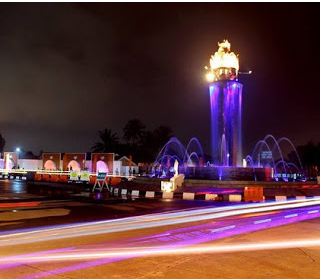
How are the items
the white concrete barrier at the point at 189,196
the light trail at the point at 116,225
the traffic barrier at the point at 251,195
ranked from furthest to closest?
the white concrete barrier at the point at 189,196, the traffic barrier at the point at 251,195, the light trail at the point at 116,225

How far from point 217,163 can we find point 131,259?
28516mm

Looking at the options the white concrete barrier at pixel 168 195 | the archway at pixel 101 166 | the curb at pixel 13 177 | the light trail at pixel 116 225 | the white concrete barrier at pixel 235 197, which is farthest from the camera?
the curb at pixel 13 177

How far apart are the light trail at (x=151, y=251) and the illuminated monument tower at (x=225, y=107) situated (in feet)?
82.4

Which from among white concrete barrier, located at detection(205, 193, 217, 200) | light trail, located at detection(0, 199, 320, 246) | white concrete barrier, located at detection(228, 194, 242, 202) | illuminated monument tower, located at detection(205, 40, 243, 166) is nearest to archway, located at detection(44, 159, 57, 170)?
illuminated monument tower, located at detection(205, 40, 243, 166)

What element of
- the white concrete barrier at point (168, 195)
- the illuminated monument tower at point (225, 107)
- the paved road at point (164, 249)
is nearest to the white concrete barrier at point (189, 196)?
the white concrete barrier at point (168, 195)

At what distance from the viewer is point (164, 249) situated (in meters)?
8.91

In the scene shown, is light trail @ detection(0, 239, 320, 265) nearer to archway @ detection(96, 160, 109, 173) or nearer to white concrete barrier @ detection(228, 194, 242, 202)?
white concrete barrier @ detection(228, 194, 242, 202)

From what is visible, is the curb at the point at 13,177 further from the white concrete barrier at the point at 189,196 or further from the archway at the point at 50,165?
the white concrete barrier at the point at 189,196

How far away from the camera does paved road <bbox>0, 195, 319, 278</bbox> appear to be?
7.15 meters

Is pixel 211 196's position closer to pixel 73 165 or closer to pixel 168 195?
pixel 168 195

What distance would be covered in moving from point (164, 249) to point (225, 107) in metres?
26.8

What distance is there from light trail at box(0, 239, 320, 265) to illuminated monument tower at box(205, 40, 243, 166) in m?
25.1

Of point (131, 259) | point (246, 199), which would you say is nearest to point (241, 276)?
point (131, 259)

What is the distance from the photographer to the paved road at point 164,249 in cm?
715
